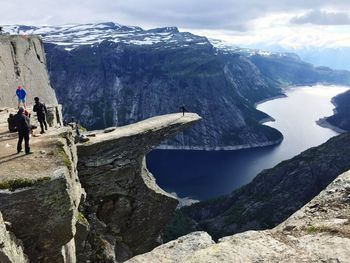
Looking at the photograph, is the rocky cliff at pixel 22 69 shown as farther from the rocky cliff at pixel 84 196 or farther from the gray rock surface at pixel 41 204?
the gray rock surface at pixel 41 204

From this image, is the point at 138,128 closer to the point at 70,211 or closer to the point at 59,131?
the point at 59,131

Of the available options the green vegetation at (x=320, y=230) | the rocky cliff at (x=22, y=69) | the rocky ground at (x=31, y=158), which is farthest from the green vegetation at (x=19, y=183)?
the rocky cliff at (x=22, y=69)

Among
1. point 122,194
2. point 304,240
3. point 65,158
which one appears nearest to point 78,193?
point 65,158

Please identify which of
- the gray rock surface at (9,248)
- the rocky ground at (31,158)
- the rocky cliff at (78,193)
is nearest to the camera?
the gray rock surface at (9,248)

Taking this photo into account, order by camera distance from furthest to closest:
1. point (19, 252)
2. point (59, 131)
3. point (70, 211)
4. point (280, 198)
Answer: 1. point (280, 198)
2. point (59, 131)
3. point (70, 211)
4. point (19, 252)

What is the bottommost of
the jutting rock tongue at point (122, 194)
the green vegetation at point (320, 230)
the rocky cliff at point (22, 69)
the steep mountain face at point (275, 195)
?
the steep mountain face at point (275, 195)

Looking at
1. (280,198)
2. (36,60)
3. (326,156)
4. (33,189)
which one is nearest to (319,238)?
(33,189)
